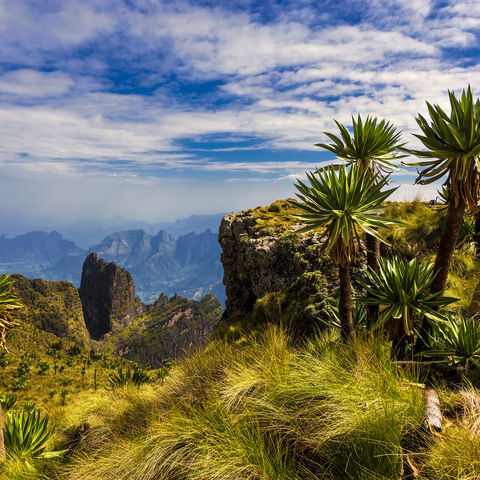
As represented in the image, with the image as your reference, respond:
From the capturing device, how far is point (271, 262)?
15117 millimetres

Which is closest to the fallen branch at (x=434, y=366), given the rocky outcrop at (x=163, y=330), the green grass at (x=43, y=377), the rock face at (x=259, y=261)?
the rock face at (x=259, y=261)

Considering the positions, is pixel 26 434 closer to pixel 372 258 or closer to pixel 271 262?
pixel 372 258

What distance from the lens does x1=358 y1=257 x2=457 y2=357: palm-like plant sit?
15.2 feet

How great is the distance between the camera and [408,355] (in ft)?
16.5

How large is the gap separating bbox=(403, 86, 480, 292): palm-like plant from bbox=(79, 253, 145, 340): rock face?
17788cm

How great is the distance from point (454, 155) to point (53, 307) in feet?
504

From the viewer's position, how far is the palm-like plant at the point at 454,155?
4145 millimetres

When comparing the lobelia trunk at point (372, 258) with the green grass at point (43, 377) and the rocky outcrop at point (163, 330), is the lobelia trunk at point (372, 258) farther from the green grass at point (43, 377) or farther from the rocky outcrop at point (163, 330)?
the rocky outcrop at point (163, 330)

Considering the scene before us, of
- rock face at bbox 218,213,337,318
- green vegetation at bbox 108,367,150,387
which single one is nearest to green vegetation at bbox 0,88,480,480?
green vegetation at bbox 108,367,150,387

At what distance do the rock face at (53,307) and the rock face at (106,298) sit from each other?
77.8ft

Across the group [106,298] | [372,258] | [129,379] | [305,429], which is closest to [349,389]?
[305,429]

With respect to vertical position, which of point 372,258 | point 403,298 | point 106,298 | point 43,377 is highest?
point 372,258

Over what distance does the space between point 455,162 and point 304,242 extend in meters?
9.96

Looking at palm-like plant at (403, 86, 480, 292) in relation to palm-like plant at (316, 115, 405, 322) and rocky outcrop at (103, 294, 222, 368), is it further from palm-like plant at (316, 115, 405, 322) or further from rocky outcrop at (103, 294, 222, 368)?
rocky outcrop at (103, 294, 222, 368)
